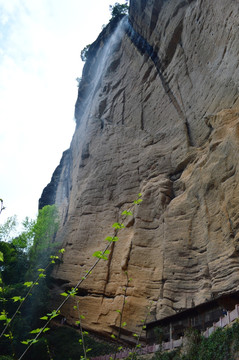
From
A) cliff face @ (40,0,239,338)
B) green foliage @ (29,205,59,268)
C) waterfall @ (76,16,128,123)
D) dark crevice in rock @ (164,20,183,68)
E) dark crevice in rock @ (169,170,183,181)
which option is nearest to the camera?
cliff face @ (40,0,239,338)

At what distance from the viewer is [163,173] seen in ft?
63.2

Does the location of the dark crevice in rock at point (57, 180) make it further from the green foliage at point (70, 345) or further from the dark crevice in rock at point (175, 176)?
the green foliage at point (70, 345)

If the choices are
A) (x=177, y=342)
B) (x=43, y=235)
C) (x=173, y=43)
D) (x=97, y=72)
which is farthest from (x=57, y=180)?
(x=177, y=342)

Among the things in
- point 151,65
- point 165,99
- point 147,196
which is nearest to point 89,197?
point 147,196

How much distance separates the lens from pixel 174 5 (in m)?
21.3

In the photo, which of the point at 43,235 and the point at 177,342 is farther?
the point at 43,235

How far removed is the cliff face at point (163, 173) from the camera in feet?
47.1

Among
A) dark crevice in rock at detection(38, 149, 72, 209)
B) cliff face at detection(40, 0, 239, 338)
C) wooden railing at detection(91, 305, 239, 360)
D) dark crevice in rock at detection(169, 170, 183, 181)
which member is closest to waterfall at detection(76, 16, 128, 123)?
cliff face at detection(40, 0, 239, 338)

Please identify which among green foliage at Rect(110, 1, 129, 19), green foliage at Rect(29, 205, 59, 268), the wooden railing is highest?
green foliage at Rect(110, 1, 129, 19)

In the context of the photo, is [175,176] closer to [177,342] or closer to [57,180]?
[177,342]

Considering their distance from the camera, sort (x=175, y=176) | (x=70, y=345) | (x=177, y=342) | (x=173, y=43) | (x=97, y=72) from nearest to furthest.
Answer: (x=177, y=342)
(x=70, y=345)
(x=175, y=176)
(x=173, y=43)
(x=97, y=72)

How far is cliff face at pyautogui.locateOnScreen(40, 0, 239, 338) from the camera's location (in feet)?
47.1

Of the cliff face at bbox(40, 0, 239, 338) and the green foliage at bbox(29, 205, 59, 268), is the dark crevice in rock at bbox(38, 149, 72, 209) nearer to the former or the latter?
the green foliage at bbox(29, 205, 59, 268)

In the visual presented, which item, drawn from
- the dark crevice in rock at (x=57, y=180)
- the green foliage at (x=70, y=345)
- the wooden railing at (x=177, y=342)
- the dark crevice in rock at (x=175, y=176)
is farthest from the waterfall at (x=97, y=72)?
the wooden railing at (x=177, y=342)
